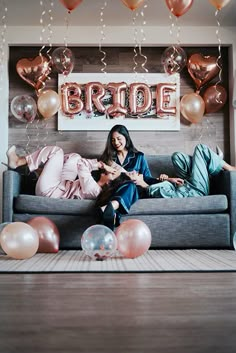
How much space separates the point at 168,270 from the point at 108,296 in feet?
2.58

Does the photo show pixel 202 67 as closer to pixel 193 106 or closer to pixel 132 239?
pixel 193 106

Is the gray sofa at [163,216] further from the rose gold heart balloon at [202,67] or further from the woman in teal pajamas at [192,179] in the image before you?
the rose gold heart balloon at [202,67]

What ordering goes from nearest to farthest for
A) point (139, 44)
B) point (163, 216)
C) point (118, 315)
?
point (118, 315), point (163, 216), point (139, 44)

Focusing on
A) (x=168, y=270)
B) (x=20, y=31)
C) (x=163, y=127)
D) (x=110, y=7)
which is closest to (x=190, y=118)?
(x=163, y=127)

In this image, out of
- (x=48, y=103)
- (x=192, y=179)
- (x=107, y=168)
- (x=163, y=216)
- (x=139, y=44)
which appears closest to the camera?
(x=163, y=216)

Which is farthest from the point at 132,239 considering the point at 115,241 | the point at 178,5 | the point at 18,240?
the point at 178,5

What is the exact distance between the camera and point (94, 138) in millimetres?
4656

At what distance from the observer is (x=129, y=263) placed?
2.57 meters

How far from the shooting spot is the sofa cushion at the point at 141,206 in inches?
136

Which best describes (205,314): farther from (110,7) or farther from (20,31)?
(20,31)

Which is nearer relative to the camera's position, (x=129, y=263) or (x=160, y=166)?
(x=129, y=263)

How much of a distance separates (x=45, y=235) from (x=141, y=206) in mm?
783

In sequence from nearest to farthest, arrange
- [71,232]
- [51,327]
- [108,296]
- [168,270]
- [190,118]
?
[51,327], [108,296], [168,270], [71,232], [190,118]

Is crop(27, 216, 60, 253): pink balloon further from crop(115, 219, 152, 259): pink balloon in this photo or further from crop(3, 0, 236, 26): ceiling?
crop(3, 0, 236, 26): ceiling
